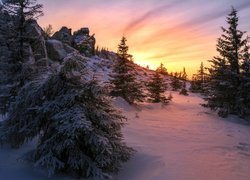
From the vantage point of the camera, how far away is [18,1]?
37.2 feet

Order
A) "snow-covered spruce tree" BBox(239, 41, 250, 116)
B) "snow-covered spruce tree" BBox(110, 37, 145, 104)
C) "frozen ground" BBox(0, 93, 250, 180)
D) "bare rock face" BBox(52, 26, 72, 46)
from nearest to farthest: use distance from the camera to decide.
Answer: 1. "frozen ground" BBox(0, 93, 250, 180)
2. "snow-covered spruce tree" BBox(239, 41, 250, 116)
3. "snow-covered spruce tree" BBox(110, 37, 145, 104)
4. "bare rock face" BBox(52, 26, 72, 46)

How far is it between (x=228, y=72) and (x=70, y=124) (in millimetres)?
17054

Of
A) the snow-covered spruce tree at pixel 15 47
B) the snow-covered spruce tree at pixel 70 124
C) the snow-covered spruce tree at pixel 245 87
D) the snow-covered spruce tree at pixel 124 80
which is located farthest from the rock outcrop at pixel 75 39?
the snow-covered spruce tree at pixel 70 124

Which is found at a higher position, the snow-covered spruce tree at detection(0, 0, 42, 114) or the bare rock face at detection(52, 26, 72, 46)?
the bare rock face at detection(52, 26, 72, 46)

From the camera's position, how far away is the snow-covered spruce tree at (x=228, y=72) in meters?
21.2

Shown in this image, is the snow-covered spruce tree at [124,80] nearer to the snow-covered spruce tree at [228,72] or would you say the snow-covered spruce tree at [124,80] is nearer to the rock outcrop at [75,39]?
the snow-covered spruce tree at [228,72]

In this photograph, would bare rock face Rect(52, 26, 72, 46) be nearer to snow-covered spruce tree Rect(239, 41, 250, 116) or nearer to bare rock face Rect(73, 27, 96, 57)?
bare rock face Rect(73, 27, 96, 57)

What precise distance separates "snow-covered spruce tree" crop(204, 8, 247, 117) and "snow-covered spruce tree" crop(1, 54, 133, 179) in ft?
50.6

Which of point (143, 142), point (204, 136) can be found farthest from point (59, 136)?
point (204, 136)

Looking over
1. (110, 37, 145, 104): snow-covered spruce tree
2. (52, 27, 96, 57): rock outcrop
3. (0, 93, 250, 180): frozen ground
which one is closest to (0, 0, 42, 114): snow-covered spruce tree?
(0, 93, 250, 180): frozen ground

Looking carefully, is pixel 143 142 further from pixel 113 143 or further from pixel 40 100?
pixel 40 100

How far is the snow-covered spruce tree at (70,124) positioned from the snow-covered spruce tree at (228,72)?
15416 mm

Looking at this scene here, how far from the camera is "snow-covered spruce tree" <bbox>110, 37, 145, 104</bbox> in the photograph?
72.5 ft

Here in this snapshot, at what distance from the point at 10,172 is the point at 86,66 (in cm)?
330
